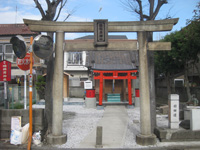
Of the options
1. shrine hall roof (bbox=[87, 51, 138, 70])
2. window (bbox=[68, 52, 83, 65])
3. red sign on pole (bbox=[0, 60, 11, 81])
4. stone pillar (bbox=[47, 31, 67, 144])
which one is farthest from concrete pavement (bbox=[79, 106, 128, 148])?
window (bbox=[68, 52, 83, 65])

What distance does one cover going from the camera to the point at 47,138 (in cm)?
695

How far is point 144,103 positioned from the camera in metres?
6.99

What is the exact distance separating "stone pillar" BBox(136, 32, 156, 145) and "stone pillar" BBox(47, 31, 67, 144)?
2.71m

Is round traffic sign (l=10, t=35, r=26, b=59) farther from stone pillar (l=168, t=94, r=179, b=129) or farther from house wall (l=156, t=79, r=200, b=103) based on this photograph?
house wall (l=156, t=79, r=200, b=103)

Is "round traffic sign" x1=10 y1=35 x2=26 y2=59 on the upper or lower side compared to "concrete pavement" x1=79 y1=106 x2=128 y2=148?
upper

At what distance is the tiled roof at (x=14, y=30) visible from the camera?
2202 centimetres

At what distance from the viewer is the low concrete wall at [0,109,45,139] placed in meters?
7.50

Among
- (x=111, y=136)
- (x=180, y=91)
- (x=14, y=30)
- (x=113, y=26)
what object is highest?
(x=14, y=30)

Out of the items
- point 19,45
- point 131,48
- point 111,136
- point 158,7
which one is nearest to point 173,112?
point 111,136

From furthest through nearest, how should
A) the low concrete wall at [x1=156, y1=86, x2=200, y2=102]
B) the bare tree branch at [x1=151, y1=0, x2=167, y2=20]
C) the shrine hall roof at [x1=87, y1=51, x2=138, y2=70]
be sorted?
the low concrete wall at [x1=156, y1=86, x2=200, y2=102] < the shrine hall roof at [x1=87, y1=51, x2=138, y2=70] < the bare tree branch at [x1=151, y1=0, x2=167, y2=20]

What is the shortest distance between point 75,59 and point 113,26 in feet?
65.9

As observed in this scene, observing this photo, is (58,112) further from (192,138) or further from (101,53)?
(101,53)

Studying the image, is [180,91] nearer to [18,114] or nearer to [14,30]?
[14,30]

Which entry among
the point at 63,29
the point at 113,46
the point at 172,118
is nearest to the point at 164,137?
the point at 172,118
